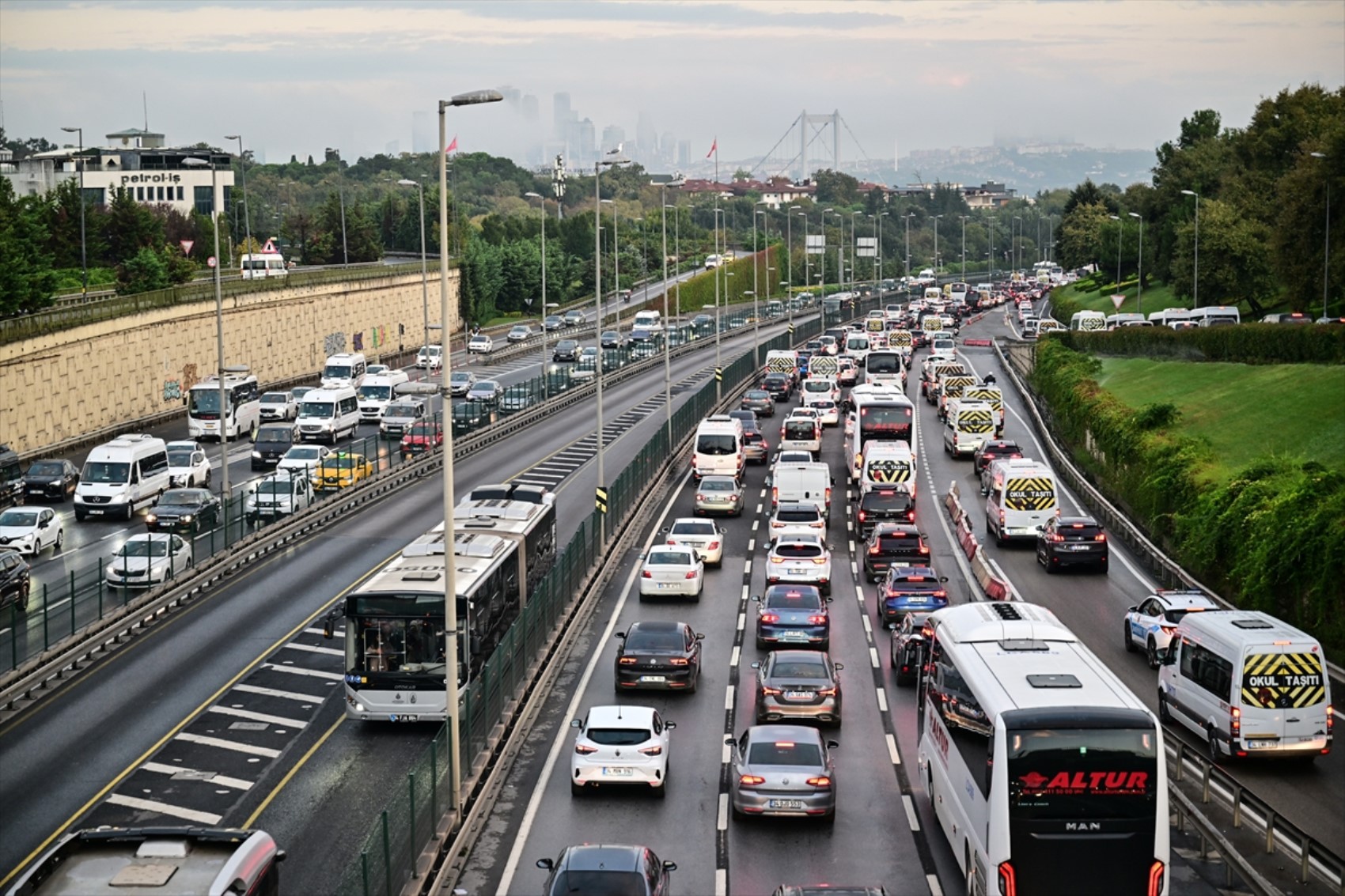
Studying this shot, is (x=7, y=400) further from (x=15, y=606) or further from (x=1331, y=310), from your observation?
(x=1331, y=310)

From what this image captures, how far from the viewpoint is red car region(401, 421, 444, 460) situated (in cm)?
6191

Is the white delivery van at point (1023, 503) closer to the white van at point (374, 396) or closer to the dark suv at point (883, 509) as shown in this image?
the dark suv at point (883, 509)

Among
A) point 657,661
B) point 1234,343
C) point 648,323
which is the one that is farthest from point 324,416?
point 648,323

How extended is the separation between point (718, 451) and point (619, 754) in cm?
3410

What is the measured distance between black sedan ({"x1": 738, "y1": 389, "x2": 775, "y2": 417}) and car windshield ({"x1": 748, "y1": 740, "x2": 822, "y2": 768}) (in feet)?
179

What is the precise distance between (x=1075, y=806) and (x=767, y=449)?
165 feet

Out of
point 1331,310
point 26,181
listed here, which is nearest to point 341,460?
point 1331,310

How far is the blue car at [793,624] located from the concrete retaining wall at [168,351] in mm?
39805

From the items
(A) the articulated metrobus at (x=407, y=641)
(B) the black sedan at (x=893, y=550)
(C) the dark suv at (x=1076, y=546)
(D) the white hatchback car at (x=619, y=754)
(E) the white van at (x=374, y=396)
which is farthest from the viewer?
(E) the white van at (x=374, y=396)

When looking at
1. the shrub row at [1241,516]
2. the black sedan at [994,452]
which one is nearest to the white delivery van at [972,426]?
the black sedan at [994,452]

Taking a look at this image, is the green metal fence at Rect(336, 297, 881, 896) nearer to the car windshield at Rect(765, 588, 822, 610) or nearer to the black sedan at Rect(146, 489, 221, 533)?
the car windshield at Rect(765, 588, 822, 610)

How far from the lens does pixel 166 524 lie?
157 ft

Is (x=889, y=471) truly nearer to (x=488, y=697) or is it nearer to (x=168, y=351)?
(x=488, y=697)

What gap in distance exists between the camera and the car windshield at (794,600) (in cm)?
3662
